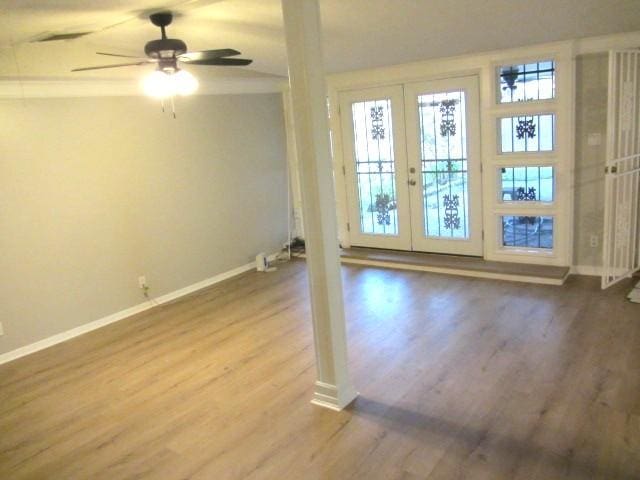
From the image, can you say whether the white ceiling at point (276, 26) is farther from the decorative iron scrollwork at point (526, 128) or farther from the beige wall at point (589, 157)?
the decorative iron scrollwork at point (526, 128)

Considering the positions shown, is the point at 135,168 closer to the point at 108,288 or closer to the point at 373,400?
the point at 108,288

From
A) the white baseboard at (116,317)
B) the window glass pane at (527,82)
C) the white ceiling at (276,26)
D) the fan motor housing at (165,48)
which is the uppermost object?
the white ceiling at (276,26)

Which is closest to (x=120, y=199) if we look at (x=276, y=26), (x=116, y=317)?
(x=116, y=317)

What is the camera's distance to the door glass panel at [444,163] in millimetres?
5598

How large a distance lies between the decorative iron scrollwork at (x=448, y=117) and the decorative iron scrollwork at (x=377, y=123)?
0.73 m

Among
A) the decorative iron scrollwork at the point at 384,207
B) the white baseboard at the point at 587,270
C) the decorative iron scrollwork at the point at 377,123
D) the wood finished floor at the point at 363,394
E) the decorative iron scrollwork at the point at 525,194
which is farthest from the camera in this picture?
the decorative iron scrollwork at the point at 384,207

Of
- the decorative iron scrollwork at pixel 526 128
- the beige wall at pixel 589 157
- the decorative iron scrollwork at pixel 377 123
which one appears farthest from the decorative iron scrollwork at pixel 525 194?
the decorative iron scrollwork at pixel 377 123

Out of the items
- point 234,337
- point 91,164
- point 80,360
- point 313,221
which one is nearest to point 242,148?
point 91,164

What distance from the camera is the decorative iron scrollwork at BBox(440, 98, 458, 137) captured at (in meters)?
5.58

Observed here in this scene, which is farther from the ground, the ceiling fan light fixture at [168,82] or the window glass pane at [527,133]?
the ceiling fan light fixture at [168,82]

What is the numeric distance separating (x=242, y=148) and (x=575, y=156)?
3600 mm

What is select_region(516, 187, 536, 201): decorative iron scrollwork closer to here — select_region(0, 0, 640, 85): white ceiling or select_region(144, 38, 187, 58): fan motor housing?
select_region(0, 0, 640, 85): white ceiling

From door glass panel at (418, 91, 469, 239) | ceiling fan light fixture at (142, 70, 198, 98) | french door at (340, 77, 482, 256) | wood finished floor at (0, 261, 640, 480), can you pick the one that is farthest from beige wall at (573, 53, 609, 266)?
ceiling fan light fixture at (142, 70, 198, 98)

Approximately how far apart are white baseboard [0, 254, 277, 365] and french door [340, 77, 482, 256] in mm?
1697
